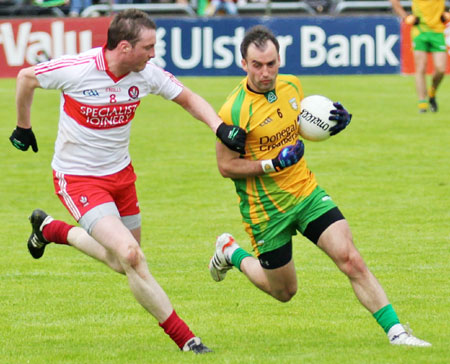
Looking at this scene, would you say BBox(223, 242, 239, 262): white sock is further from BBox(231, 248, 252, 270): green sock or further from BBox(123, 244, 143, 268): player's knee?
BBox(123, 244, 143, 268): player's knee

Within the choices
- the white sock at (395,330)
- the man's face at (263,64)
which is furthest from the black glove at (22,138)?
the white sock at (395,330)

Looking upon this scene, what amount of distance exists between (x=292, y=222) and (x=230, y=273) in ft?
9.56

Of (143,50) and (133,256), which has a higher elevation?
(143,50)

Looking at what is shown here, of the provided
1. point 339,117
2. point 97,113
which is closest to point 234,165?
point 339,117

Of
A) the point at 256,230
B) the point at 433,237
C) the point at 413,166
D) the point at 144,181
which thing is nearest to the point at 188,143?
the point at 144,181

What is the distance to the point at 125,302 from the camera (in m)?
9.18

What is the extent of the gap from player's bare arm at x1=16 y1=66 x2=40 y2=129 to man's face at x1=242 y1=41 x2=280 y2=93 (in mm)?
1446

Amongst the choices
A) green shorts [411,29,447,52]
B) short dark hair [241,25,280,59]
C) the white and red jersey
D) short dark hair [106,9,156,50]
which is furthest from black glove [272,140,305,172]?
green shorts [411,29,447,52]

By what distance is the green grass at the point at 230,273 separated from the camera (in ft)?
25.0

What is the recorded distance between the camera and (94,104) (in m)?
7.56

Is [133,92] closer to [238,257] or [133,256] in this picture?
[133,256]

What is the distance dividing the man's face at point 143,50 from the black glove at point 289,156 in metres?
1.07

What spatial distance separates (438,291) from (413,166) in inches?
277

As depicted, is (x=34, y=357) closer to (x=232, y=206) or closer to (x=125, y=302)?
(x=125, y=302)
